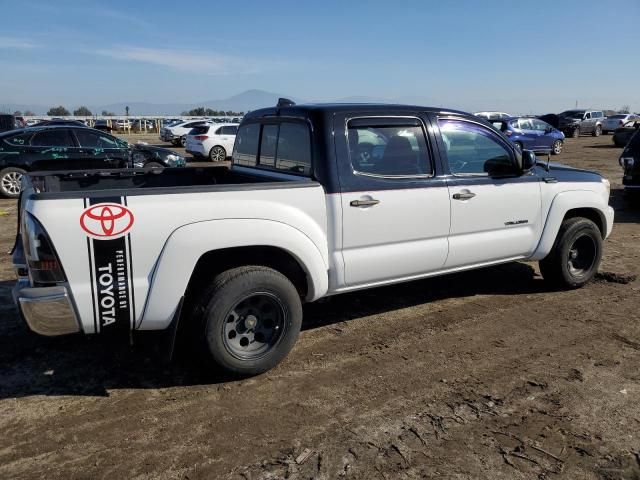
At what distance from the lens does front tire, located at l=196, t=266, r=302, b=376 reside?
352cm

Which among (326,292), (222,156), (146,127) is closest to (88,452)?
(326,292)

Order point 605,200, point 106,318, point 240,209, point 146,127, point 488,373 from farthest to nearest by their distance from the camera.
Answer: point 146,127, point 605,200, point 488,373, point 240,209, point 106,318

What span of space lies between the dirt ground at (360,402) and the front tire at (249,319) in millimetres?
181

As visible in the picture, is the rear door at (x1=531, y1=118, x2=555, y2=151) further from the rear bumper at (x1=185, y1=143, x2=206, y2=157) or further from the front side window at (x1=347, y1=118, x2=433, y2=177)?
the front side window at (x1=347, y1=118, x2=433, y2=177)

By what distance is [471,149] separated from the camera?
483 cm

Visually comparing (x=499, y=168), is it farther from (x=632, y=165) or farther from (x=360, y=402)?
(x=632, y=165)

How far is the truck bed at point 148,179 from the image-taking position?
13.6 feet

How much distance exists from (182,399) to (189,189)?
1.37 metres

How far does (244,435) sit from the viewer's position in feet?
10.3

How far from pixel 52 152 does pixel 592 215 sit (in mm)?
10765

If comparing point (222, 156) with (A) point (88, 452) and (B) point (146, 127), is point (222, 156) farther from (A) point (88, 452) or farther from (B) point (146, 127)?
(B) point (146, 127)

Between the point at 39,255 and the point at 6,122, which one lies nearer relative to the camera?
the point at 39,255

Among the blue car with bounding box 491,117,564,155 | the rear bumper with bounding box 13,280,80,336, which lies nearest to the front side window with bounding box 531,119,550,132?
the blue car with bounding box 491,117,564,155

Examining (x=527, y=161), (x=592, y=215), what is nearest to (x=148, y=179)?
(x=527, y=161)
